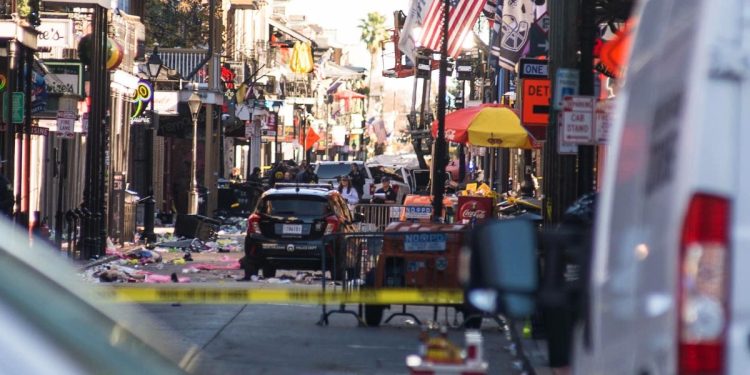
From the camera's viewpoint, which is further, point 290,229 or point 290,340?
point 290,229

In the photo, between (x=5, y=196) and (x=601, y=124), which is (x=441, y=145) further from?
(x=601, y=124)

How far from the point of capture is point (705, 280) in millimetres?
3379

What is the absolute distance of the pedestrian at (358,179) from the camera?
158ft

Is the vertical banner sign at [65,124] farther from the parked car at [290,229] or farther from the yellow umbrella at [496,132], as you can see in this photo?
the yellow umbrella at [496,132]

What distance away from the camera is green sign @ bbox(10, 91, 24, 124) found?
27531 mm

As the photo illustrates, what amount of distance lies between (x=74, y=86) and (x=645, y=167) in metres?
31.1

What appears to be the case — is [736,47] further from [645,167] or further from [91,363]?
[91,363]

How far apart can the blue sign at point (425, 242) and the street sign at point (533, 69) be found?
13.6ft

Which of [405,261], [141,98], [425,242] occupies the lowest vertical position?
[405,261]

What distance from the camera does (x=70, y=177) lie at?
3981cm

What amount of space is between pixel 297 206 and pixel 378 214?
22.4ft

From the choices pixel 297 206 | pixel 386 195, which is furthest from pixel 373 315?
pixel 386 195

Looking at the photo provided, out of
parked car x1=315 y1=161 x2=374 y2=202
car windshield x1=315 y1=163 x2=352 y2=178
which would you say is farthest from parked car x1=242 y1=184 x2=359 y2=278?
car windshield x1=315 y1=163 x2=352 y2=178

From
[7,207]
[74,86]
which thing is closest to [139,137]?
[74,86]
